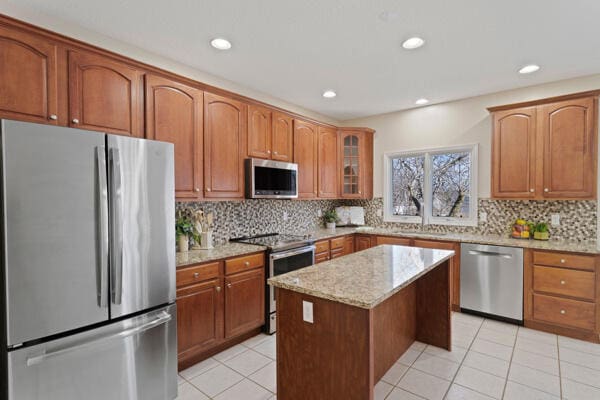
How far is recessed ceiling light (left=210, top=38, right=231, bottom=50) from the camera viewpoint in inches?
98.3

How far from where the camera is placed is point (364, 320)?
1.56m

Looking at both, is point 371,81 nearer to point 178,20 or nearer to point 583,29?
point 583,29

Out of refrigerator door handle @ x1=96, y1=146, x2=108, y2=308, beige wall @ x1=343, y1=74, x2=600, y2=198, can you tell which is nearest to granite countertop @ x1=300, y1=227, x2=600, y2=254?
beige wall @ x1=343, y1=74, x2=600, y2=198

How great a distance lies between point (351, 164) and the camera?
489 centimetres

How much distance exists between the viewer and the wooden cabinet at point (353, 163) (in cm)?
483

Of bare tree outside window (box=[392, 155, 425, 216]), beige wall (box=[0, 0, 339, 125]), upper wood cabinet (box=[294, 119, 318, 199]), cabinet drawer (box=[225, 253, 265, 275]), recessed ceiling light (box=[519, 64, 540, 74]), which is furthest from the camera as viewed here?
bare tree outside window (box=[392, 155, 425, 216])

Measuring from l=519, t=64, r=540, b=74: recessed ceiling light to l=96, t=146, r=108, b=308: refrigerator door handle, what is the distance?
382cm

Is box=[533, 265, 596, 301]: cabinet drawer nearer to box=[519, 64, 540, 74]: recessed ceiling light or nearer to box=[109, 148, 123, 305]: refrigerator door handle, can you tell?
box=[519, 64, 540, 74]: recessed ceiling light

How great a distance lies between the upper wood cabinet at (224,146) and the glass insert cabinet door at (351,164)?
203 centimetres

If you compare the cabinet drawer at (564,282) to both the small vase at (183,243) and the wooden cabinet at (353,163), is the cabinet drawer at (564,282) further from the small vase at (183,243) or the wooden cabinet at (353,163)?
the small vase at (183,243)

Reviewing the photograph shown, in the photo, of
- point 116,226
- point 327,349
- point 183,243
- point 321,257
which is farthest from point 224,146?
point 327,349

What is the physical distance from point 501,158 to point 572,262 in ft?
4.26

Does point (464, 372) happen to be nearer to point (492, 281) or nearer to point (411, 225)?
point (492, 281)

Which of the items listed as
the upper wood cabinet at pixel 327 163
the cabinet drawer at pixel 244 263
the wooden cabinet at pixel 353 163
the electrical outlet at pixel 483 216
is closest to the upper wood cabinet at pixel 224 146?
the cabinet drawer at pixel 244 263
